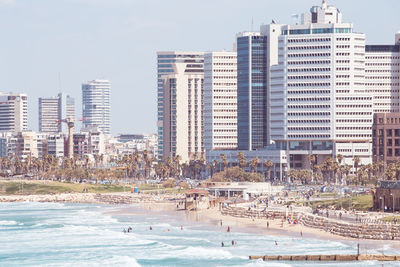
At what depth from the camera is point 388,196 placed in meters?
128

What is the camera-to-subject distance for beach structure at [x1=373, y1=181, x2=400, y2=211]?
126500 millimetres

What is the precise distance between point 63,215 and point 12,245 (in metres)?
49.2

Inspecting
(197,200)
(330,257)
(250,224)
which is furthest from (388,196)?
(197,200)

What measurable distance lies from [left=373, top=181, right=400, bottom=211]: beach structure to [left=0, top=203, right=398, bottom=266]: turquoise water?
63.6 ft

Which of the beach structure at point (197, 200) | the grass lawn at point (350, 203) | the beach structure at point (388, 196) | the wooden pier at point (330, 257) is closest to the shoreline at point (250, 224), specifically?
the beach structure at point (197, 200)

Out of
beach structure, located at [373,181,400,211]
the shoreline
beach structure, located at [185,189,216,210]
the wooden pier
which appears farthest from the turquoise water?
beach structure, located at [373,181,400,211]

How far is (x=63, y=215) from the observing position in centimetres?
16988

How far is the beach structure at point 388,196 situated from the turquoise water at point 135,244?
19.4 m

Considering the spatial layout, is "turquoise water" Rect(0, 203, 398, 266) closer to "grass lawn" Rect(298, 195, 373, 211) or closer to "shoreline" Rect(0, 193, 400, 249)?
"shoreline" Rect(0, 193, 400, 249)

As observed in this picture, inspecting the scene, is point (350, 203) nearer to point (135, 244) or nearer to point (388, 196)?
point (388, 196)

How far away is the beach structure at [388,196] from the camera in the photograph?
126 m

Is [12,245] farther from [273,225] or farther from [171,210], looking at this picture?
[171,210]

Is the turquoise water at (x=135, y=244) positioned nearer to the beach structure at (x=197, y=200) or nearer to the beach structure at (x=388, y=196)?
the beach structure at (x=197, y=200)

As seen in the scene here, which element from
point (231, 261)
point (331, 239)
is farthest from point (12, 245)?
point (331, 239)
